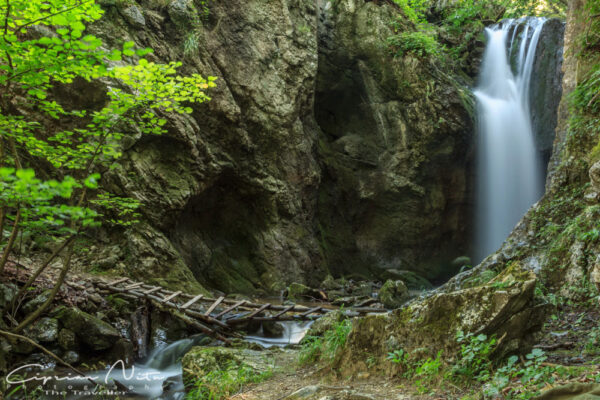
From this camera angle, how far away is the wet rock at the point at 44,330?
18.4 ft

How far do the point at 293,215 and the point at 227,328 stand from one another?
715 centimetres

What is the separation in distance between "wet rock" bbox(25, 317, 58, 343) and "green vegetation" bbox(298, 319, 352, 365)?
3802 millimetres

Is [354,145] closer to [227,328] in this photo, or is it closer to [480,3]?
[480,3]

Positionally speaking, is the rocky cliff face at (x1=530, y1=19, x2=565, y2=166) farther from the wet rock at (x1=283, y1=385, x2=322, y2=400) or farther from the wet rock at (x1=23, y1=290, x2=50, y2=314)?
the wet rock at (x1=23, y1=290, x2=50, y2=314)

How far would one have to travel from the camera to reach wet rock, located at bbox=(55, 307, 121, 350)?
19.6 ft

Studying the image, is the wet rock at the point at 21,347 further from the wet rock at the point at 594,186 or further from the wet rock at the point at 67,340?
the wet rock at the point at 594,186

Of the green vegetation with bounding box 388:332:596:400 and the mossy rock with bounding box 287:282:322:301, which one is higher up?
the green vegetation with bounding box 388:332:596:400

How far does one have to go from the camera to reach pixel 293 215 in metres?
14.3

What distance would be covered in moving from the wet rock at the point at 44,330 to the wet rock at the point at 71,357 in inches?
11.5

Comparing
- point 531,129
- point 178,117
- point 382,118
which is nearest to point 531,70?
point 531,129

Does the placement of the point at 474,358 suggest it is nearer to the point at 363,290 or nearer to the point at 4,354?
the point at 4,354

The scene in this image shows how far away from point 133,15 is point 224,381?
33.0ft

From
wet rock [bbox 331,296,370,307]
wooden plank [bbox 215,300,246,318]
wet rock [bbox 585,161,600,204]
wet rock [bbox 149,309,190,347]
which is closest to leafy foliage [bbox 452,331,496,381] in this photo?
wet rock [bbox 585,161,600,204]

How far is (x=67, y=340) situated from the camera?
5805mm
